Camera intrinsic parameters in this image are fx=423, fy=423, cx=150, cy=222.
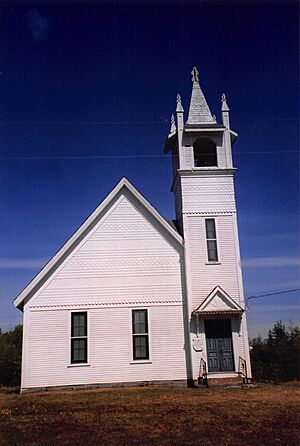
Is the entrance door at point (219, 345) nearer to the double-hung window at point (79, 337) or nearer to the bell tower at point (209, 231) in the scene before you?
the bell tower at point (209, 231)

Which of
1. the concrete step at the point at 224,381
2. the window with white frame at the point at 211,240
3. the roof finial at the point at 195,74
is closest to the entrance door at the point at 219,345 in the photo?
the concrete step at the point at 224,381

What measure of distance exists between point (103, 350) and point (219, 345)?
492 centimetres

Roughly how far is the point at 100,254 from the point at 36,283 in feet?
9.76

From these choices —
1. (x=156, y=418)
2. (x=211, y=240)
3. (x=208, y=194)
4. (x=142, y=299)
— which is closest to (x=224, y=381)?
Result: (x=142, y=299)

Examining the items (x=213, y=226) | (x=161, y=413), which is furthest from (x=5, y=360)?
(x=161, y=413)

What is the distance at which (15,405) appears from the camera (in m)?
14.0

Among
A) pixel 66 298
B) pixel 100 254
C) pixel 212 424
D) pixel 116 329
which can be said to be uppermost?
pixel 100 254

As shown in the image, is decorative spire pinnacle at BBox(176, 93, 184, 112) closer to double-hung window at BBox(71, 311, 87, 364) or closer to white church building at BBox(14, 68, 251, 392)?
white church building at BBox(14, 68, 251, 392)

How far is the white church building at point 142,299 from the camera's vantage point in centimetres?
1752

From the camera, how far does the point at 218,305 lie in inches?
711

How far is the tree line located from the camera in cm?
2614

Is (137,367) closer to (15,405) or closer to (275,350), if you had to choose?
(15,405)

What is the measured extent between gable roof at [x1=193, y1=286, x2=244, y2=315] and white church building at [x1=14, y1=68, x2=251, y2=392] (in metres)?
0.04

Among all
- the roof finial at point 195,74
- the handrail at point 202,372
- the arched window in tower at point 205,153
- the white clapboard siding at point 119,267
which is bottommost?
the handrail at point 202,372
